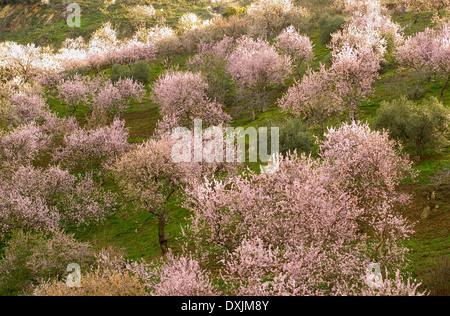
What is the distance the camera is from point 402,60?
179 ft

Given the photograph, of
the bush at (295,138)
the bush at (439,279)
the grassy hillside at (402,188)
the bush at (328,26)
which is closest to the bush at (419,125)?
the grassy hillside at (402,188)

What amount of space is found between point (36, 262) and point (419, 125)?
38.9 metres

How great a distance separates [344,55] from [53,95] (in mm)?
77638

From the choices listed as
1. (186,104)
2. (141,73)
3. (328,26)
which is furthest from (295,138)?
(141,73)

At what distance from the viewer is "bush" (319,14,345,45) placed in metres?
77.8

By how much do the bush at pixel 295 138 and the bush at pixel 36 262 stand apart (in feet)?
82.8

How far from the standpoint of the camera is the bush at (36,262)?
26922 mm

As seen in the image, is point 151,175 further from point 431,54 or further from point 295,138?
point 431,54

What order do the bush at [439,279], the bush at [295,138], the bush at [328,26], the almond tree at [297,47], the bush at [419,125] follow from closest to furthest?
the bush at [439,279], the bush at [419,125], the bush at [295,138], the almond tree at [297,47], the bush at [328,26]

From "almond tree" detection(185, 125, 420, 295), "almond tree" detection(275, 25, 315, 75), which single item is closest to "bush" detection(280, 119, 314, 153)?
"almond tree" detection(185, 125, 420, 295)

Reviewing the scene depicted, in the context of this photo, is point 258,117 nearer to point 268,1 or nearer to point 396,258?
point 396,258

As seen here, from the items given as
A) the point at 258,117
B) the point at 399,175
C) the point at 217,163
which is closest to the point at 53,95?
the point at 258,117

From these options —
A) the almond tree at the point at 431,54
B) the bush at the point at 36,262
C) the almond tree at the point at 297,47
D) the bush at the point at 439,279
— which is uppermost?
the almond tree at the point at 297,47

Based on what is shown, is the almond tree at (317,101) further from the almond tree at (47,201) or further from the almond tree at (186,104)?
the almond tree at (47,201)
